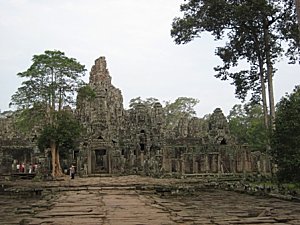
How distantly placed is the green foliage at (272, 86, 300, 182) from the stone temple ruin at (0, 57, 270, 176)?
15826mm

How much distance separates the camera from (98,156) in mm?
52406

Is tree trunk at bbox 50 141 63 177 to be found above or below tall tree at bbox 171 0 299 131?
below

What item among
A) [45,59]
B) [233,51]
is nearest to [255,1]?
[233,51]

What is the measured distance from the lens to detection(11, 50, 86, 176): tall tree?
34844 millimetres

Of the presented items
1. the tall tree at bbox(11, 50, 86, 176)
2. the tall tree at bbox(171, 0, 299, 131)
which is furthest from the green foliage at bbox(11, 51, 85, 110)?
the tall tree at bbox(171, 0, 299, 131)

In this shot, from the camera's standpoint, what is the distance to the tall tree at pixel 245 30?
74.7 ft

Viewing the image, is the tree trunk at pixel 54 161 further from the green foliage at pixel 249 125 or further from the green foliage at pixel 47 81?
the green foliage at pixel 249 125

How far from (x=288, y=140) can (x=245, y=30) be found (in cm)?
821

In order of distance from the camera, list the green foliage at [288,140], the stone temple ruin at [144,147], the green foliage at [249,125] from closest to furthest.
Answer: the green foliage at [288,140]
the stone temple ruin at [144,147]
the green foliage at [249,125]

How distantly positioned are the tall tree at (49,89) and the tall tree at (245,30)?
1342 centimetres

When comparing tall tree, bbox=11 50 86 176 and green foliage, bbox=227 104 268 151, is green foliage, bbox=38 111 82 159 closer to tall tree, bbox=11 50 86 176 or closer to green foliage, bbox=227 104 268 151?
tall tree, bbox=11 50 86 176

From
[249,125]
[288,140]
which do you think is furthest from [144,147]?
[288,140]

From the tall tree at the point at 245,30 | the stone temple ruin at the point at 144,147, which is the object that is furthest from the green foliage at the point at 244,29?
the stone temple ruin at the point at 144,147

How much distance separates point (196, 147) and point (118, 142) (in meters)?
8.36
